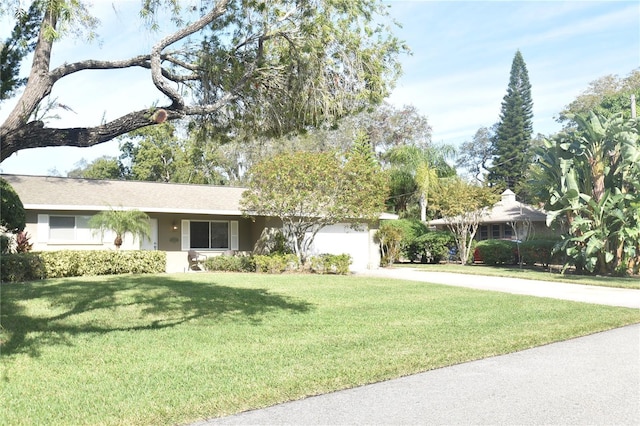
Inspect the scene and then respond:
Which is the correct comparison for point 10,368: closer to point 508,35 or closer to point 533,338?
point 533,338

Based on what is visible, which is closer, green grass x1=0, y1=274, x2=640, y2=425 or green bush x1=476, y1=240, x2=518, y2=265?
green grass x1=0, y1=274, x2=640, y2=425

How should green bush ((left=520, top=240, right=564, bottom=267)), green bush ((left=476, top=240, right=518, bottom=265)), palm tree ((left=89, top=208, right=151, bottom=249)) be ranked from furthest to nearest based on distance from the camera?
green bush ((left=476, top=240, right=518, bottom=265))
green bush ((left=520, top=240, right=564, bottom=267))
palm tree ((left=89, top=208, right=151, bottom=249))

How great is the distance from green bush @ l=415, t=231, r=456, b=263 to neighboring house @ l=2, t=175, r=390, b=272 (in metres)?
4.69

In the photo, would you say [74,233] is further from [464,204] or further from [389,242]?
[464,204]

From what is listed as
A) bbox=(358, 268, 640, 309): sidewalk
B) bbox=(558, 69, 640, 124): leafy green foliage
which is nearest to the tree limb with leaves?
bbox=(358, 268, 640, 309): sidewalk

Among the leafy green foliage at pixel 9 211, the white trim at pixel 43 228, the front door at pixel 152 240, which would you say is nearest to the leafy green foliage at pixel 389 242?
the front door at pixel 152 240

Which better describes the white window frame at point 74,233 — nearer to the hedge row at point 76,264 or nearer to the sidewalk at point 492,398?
Answer: the hedge row at point 76,264

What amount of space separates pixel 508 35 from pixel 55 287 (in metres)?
14.1

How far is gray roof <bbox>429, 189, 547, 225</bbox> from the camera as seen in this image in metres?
29.4

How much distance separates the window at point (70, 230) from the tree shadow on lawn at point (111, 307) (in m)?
3.99

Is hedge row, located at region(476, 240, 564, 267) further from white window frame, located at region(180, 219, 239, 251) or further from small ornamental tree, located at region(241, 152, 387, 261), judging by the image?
white window frame, located at region(180, 219, 239, 251)

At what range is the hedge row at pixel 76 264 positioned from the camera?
15762 mm

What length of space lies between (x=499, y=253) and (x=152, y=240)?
16300 mm

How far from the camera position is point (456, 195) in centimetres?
2617
